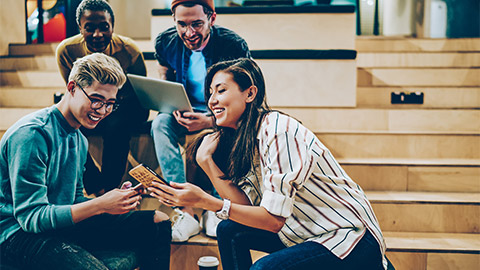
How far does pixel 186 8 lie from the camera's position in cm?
216

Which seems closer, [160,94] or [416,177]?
[160,94]

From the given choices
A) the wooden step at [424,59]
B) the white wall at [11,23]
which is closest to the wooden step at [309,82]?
the wooden step at [424,59]

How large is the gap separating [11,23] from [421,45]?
4080 mm

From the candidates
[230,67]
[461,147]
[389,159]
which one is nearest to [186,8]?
[230,67]

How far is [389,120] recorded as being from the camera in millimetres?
2934

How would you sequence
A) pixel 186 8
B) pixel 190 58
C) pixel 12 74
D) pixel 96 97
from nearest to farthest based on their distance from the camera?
pixel 96 97, pixel 186 8, pixel 190 58, pixel 12 74

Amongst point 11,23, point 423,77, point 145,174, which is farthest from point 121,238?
point 11,23

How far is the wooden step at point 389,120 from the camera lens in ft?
9.41

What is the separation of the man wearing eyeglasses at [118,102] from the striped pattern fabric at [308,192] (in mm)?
1139

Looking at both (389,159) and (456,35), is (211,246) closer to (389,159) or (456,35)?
(389,159)

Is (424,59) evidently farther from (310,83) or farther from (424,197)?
(424,197)

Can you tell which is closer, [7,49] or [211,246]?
[211,246]

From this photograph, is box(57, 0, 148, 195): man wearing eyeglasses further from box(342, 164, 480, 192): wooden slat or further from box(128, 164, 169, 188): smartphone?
box(342, 164, 480, 192): wooden slat

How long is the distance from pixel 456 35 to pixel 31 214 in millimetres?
6746
